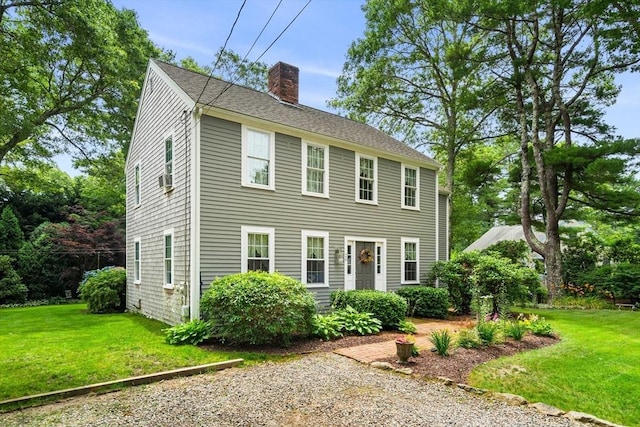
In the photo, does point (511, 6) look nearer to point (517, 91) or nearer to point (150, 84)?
point (517, 91)

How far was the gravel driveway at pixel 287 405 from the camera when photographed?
4133mm

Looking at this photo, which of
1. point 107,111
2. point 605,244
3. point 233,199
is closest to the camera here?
point 233,199

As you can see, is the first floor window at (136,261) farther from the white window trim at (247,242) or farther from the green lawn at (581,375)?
the green lawn at (581,375)

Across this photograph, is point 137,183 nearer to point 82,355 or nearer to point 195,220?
point 195,220

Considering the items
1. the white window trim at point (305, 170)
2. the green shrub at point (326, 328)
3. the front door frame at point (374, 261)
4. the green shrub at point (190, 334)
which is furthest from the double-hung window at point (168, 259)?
the front door frame at point (374, 261)

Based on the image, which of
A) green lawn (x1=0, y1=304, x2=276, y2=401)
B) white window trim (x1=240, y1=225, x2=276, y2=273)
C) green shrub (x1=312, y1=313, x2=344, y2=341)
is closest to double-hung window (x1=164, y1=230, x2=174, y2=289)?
green lawn (x1=0, y1=304, x2=276, y2=401)

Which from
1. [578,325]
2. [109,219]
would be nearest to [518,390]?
[578,325]

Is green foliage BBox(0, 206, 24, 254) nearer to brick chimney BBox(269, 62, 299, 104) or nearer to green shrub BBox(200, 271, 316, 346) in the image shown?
brick chimney BBox(269, 62, 299, 104)

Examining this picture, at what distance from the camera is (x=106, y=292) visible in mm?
13195

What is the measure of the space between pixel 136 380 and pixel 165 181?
6001 mm

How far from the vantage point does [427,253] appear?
1448 cm

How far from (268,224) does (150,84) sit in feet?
20.9

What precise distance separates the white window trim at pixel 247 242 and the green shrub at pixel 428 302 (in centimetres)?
455

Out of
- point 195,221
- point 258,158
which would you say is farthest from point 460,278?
point 195,221
